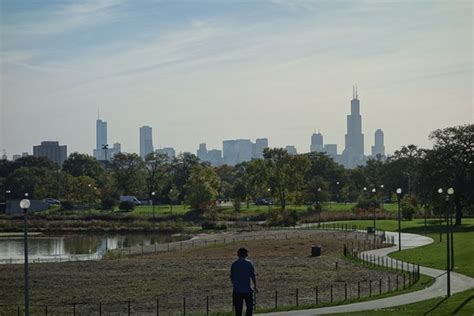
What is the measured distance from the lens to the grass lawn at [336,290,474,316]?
27712mm

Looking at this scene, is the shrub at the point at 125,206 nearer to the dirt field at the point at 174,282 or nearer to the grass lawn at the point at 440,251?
the grass lawn at the point at 440,251

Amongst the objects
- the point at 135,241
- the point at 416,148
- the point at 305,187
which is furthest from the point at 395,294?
the point at 416,148

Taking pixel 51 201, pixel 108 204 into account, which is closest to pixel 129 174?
pixel 108 204

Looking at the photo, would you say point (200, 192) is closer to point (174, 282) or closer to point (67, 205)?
point (67, 205)

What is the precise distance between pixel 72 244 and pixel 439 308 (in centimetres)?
6480

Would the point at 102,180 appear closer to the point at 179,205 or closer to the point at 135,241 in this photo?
the point at 179,205

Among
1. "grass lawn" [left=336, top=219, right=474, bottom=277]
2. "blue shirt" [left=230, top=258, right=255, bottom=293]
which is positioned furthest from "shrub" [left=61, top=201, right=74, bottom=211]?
"blue shirt" [left=230, top=258, right=255, bottom=293]

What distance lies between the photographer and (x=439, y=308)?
28.9 meters

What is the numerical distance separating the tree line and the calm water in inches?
Result: 990

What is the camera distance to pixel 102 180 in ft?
511

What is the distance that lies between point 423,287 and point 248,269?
61.7ft

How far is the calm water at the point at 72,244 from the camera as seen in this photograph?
240ft

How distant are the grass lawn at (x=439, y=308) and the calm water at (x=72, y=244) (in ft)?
138

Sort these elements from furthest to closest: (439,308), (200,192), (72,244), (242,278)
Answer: (200,192) < (72,244) < (439,308) < (242,278)
